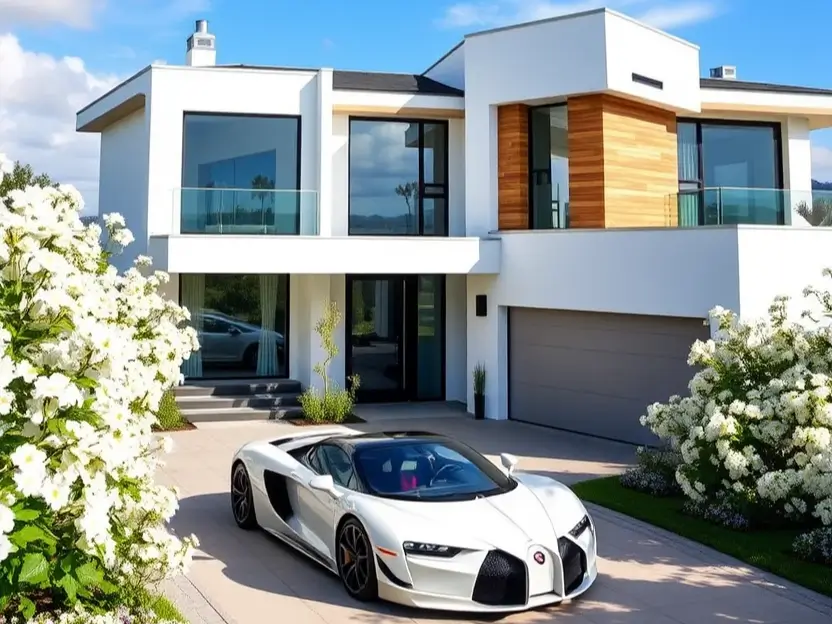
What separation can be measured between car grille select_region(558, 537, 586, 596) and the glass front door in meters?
10.3

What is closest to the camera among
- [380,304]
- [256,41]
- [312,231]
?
[312,231]

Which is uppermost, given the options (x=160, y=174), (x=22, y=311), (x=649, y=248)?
(x=160, y=174)

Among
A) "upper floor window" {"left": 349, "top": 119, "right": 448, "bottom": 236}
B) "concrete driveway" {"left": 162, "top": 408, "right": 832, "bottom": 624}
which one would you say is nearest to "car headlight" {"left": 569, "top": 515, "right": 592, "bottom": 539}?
"concrete driveway" {"left": 162, "top": 408, "right": 832, "bottom": 624}

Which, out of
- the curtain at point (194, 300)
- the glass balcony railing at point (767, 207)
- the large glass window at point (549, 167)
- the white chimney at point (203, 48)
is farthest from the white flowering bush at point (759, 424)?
the white chimney at point (203, 48)

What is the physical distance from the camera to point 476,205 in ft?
50.6

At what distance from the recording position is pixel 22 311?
3.94 m

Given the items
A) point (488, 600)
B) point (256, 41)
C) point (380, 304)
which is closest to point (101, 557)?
point (488, 600)

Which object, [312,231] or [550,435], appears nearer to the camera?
[550,435]

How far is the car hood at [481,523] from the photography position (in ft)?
18.6

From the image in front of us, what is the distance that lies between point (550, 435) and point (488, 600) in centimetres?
800

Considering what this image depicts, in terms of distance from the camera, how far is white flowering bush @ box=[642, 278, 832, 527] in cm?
736

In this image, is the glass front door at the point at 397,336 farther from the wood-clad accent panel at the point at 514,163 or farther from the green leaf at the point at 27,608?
the green leaf at the point at 27,608

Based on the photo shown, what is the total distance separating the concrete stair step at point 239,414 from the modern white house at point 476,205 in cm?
109

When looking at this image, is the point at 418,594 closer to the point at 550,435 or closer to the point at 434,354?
the point at 550,435
